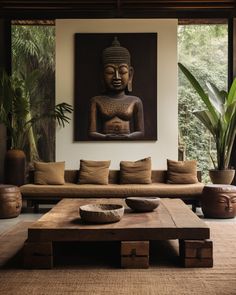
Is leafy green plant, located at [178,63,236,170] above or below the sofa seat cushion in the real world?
above

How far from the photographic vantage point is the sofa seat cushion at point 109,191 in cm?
638

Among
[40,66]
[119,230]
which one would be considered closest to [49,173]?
[40,66]

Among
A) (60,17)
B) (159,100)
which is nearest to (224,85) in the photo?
(159,100)

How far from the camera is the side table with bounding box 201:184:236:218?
235 inches

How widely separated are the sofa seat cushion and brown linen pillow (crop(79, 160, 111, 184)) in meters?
0.38

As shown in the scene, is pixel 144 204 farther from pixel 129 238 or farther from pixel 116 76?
pixel 116 76

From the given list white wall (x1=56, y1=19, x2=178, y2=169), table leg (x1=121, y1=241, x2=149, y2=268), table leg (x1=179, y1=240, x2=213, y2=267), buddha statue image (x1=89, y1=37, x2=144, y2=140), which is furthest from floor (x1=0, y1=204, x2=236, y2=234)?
table leg (x1=179, y1=240, x2=213, y2=267)

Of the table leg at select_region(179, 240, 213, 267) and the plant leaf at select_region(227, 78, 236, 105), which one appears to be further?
the plant leaf at select_region(227, 78, 236, 105)

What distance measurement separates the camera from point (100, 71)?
24.4ft

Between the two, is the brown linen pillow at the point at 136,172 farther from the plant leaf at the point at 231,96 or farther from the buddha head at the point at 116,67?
the plant leaf at the point at 231,96

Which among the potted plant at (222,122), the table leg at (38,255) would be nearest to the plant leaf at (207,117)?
the potted plant at (222,122)

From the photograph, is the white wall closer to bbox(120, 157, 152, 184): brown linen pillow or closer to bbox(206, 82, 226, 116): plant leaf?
bbox(120, 157, 152, 184): brown linen pillow

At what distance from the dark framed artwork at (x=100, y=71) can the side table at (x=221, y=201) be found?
1.86 meters

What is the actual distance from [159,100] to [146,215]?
3.68 metres
